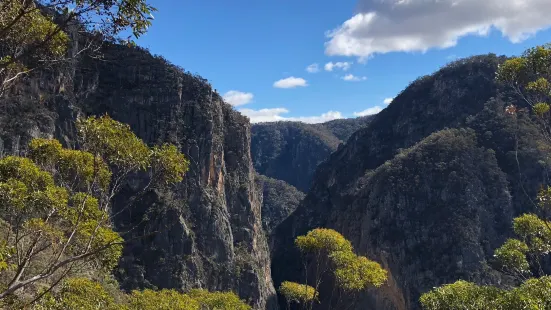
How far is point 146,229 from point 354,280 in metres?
40.9

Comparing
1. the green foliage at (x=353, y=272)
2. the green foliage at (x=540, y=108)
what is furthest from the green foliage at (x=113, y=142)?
the green foliage at (x=353, y=272)

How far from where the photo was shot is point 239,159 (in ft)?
251

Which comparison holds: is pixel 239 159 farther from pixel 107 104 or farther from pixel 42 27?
pixel 42 27

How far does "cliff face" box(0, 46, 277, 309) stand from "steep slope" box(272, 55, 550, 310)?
2164 centimetres

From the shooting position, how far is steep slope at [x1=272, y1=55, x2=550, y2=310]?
6450cm

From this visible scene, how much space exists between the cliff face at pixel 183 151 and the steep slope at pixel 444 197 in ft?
71.0

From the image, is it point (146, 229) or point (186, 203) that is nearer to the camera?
point (146, 229)

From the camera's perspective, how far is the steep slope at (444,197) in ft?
212

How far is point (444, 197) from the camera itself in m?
70.2

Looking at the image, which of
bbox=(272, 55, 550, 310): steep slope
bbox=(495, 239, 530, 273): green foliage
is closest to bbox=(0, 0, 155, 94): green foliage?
bbox=(495, 239, 530, 273): green foliage

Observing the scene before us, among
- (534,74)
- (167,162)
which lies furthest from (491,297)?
(167,162)

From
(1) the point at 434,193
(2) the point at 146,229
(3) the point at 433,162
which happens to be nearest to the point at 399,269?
(1) the point at 434,193

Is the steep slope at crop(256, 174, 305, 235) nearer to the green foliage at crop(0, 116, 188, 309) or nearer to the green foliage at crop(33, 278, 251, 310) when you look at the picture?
the green foliage at crop(33, 278, 251, 310)

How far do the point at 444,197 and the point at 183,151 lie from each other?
4502 cm
